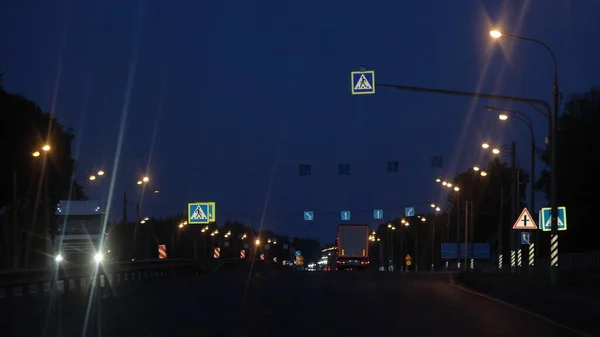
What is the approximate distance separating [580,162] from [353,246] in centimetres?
1996

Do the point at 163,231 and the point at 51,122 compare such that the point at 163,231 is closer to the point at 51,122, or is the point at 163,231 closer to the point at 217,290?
the point at 51,122

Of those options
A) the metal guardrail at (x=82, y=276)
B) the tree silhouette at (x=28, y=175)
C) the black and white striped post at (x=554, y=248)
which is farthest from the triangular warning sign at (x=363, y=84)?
the tree silhouette at (x=28, y=175)

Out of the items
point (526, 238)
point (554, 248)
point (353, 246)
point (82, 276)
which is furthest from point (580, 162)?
point (82, 276)

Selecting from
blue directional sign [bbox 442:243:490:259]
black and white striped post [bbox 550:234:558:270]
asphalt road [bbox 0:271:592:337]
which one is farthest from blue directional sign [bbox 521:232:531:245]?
blue directional sign [bbox 442:243:490:259]

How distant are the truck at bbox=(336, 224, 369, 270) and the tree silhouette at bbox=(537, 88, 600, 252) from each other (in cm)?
1693

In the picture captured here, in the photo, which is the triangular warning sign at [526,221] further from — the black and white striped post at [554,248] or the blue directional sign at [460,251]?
the blue directional sign at [460,251]

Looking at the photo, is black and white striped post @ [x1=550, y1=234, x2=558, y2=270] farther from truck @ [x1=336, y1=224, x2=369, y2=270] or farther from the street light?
truck @ [x1=336, y1=224, x2=369, y2=270]

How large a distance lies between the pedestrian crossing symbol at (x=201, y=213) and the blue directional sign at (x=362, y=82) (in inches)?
1447

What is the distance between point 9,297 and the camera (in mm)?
22844

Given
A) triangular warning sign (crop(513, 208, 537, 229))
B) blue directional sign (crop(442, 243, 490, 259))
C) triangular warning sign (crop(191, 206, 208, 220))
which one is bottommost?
triangular warning sign (crop(513, 208, 537, 229))

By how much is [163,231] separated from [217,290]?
123680 mm

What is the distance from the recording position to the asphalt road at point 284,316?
15.8m

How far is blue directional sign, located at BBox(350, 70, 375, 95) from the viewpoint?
2848 cm

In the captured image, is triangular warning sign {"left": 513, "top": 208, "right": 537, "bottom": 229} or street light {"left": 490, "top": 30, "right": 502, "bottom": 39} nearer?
street light {"left": 490, "top": 30, "right": 502, "bottom": 39}
